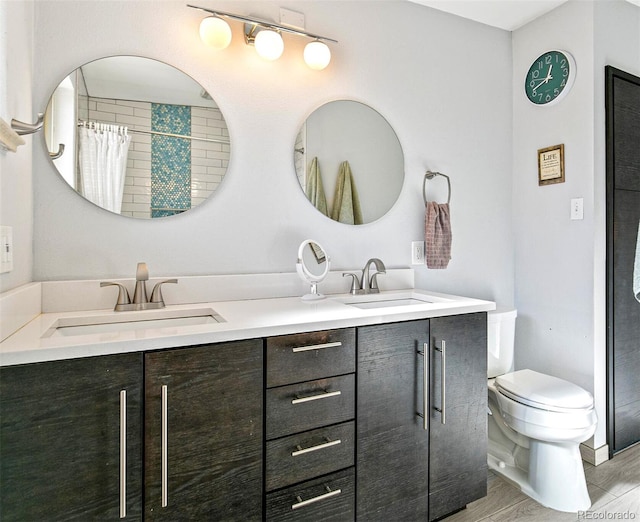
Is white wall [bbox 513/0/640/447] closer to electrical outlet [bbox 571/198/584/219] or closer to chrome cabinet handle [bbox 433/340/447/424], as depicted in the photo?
electrical outlet [bbox 571/198/584/219]

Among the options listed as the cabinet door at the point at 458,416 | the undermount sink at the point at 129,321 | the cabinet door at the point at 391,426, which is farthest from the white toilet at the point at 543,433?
the undermount sink at the point at 129,321

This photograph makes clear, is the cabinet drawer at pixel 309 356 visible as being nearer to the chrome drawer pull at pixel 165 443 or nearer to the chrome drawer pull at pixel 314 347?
the chrome drawer pull at pixel 314 347

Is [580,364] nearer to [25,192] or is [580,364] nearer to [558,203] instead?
[558,203]

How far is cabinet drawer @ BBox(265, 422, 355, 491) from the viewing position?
1.13 m

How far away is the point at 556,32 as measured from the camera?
2070 mm

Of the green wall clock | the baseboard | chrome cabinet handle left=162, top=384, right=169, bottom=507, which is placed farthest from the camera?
the green wall clock

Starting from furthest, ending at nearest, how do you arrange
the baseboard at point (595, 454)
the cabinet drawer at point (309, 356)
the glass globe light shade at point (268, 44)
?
1. the baseboard at point (595, 454)
2. the glass globe light shade at point (268, 44)
3. the cabinet drawer at point (309, 356)

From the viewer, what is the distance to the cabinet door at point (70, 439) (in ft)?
2.79

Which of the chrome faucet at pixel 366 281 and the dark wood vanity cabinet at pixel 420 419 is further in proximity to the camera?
the chrome faucet at pixel 366 281

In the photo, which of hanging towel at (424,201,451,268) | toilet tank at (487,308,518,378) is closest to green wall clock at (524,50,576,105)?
hanging towel at (424,201,451,268)

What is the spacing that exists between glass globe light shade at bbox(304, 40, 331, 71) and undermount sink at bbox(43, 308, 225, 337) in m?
1.17

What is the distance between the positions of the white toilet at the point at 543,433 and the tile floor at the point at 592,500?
0.04m

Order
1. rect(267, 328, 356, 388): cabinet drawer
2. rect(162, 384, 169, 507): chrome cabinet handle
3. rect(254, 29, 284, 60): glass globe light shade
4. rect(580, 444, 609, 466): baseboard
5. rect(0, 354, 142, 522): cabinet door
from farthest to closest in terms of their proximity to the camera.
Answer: rect(580, 444, 609, 466): baseboard
rect(254, 29, 284, 60): glass globe light shade
rect(267, 328, 356, 388): cabinet drawer
rect(162, 384, 169, 507): chrome cabinet handle
rect(0, 354, 142, 522): cabinet door

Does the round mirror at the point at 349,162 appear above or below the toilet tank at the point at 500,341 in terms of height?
above
